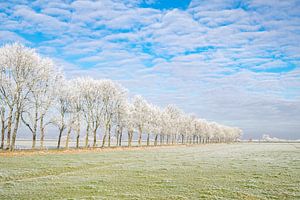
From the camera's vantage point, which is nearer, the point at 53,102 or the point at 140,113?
the point at 53,102

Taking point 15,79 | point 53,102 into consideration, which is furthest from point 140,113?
point 15,79

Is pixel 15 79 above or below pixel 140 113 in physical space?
above

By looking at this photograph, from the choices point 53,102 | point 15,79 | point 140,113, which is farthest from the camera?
point 140,113

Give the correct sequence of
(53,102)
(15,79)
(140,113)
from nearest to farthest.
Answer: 1. (15,79)
2. (53,102)
3. (140,113)

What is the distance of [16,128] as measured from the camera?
2362 inches

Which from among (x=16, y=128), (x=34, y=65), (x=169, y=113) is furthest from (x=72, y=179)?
(x=169, y=113)

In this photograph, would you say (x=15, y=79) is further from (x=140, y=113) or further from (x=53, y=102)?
(x=140, y=113)

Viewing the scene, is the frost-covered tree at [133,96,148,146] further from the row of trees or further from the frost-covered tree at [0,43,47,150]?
the frost-covered tree at [0,43,47,150]

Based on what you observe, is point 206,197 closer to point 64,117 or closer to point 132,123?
point 64,117

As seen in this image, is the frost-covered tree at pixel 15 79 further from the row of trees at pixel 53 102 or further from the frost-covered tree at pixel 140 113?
the frost-covered tree at pixel 140 113

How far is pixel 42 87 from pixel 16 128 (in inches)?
511

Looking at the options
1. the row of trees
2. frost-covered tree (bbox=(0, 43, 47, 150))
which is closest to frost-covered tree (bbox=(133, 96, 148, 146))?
the row of trees

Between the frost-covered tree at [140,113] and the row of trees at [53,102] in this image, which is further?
the frost-covered tree at [140,113]

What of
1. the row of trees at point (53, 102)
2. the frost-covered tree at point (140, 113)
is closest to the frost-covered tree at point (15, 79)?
the row of trees at point (53, 102)
